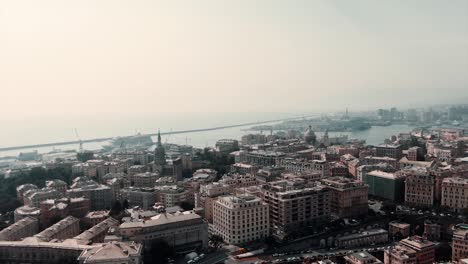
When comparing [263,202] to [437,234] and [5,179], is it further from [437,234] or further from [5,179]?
[5,179]

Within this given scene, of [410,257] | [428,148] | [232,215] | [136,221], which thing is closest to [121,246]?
[136,221]

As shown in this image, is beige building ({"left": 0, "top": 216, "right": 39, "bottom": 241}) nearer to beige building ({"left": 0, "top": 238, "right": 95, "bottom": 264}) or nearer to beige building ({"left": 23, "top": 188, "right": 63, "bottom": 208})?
beige building ({"left": 0, "top": 238, "right": 95, "bottom": 264})

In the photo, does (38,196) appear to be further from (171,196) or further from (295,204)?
(295,204)

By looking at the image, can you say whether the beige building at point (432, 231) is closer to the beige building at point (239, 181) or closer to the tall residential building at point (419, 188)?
the tall residential building at point (419, 188)

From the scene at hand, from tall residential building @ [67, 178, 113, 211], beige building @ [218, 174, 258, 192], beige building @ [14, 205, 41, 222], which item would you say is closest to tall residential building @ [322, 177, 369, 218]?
beige building @ [218, 174, 258, 192]

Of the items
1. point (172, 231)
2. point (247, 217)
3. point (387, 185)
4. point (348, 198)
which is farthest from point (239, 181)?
point (387, 185)
